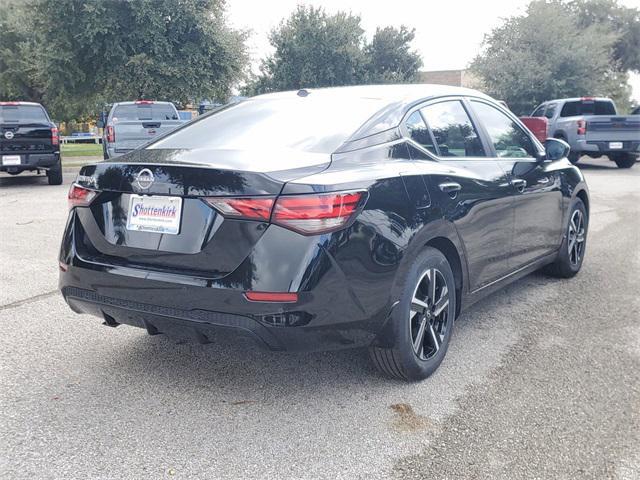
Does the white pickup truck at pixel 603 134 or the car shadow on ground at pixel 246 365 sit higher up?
the white pickup truck at pixel 603 134

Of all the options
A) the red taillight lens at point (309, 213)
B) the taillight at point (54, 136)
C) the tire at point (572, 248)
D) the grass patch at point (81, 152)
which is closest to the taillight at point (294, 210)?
the red taillight lens at point (309, 213)

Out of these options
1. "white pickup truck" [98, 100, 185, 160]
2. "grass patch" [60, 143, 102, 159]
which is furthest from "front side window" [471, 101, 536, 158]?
"grass patch" [60, 143, 102, 159]

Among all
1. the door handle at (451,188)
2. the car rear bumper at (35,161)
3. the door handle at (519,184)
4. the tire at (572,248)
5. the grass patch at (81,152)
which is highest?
the door handle at (451,188)

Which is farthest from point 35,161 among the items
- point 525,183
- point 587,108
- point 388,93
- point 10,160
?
point 587,108

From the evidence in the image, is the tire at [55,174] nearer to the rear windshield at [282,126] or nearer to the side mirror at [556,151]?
the rear windshield at [282,126]

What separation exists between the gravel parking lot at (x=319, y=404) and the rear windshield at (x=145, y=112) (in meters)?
10.7

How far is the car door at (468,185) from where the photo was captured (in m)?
3.77

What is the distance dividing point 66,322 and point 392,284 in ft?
8.54

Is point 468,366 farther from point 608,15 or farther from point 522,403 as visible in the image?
point 608,15

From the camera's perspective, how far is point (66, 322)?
15.2 ft

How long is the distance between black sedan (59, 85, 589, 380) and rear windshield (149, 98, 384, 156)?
0.05 feet

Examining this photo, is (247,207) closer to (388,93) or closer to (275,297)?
(275,297)

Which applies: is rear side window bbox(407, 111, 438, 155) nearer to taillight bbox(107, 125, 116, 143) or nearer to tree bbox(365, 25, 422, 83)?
taillight bbox(107, 125, 116, 143)

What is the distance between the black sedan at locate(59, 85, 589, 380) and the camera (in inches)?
116
